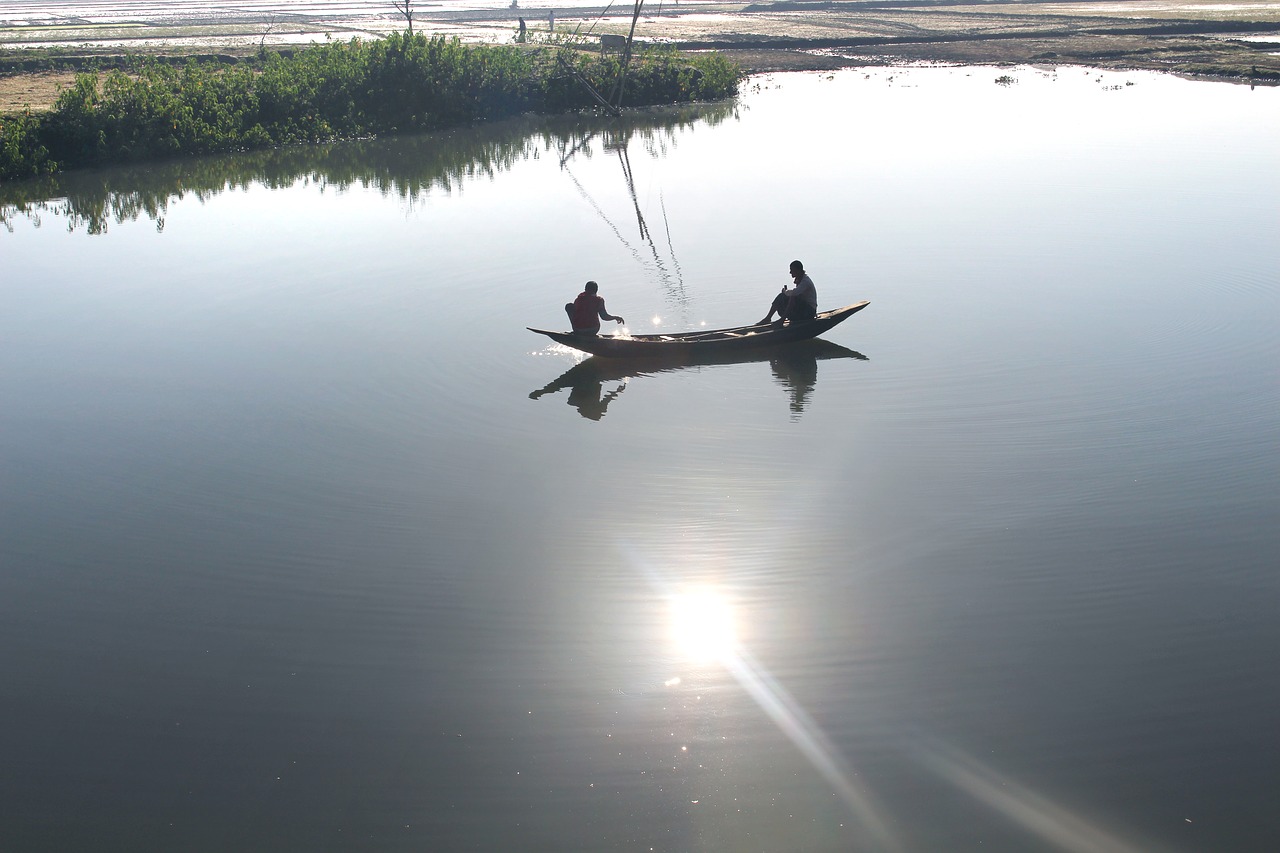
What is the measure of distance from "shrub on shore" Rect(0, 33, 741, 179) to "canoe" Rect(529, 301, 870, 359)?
45.3 feet

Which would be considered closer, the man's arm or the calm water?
the calm water

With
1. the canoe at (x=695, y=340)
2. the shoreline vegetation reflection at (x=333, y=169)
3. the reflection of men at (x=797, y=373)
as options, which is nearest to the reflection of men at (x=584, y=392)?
the canoe at (x=695, y=340)

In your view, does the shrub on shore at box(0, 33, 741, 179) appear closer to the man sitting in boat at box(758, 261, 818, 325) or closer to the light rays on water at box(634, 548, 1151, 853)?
the man sitting in boat at box(758, 261, 818, 325)

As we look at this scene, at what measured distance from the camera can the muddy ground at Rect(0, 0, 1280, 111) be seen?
30625 millimetres

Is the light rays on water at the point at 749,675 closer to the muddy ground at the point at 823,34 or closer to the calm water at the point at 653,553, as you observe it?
the calm water at the point at 653,553

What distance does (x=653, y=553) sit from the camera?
661 cm

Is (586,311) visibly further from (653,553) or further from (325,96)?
(325,96)

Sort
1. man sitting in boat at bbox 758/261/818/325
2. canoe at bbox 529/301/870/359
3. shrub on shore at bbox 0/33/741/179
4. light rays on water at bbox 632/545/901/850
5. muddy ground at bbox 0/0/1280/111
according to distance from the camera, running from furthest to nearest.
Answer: muddy ground at bbox 0/0/1280/111 → shrub on shore at bbox 0/33/741/179 → man sitting in boat at bbox 758/261/818/325 → canoe at bbox 529/301/870/359 → light rays on water at bbox 632/545/901/850

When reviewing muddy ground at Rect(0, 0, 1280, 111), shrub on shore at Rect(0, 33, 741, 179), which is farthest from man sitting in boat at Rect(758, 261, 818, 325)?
muddy ground at Rect(0, 0, 1280, 111)

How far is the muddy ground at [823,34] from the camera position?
30625 millimetres

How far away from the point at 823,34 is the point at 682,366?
120 ft

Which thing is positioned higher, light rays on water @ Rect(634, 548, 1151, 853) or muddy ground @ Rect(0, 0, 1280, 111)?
muddy ground @ Rect(0, 0, 1280, 111)

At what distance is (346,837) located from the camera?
4.58 meters

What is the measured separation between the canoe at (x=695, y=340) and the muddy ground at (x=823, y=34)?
17390 millimetres
